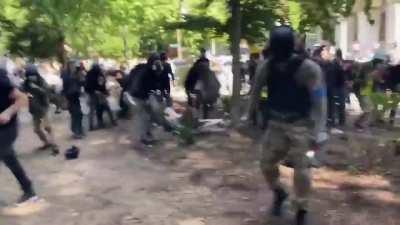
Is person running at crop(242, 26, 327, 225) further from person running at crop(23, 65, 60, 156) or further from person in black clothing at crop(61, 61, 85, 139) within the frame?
person in black clothing at crop(61, 61, 85, 139)

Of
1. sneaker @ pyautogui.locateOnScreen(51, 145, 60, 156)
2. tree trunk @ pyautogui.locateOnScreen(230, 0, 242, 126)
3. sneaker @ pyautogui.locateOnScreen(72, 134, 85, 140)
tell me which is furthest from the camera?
sneaker @ pyautogui.locateOnScreen(72, 134, 85, 140)

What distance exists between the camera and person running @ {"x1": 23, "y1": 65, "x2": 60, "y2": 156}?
38.3 feet

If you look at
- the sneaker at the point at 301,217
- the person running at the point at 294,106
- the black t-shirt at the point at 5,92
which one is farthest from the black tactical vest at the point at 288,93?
the black t-shirt at the point at 5,92

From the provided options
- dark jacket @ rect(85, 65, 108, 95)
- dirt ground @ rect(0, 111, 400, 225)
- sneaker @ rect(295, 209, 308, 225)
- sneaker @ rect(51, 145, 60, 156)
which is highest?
dark jacket @ rect(85, 65, 108, 95)

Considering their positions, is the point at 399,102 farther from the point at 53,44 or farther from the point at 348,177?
the point at 53,44

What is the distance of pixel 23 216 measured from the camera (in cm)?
726

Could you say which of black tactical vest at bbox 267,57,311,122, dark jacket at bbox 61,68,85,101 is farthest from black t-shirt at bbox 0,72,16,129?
dark jacket at bbox 61,68,85,101

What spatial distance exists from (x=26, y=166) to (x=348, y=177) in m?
4.73

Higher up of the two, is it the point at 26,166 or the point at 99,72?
the point at 99,72

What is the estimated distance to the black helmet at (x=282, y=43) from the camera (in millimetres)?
5923

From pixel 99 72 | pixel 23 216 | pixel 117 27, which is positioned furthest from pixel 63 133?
pixel 117 27

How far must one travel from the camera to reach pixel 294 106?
239 inches

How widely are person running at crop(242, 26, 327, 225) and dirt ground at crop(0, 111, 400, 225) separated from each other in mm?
614

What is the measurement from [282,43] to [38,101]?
662 centimetres
